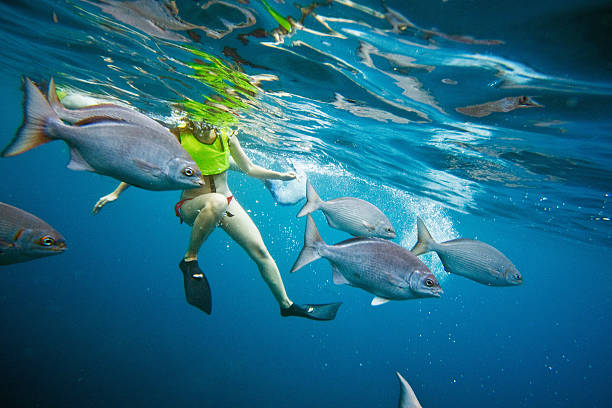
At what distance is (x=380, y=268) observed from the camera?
2789mm

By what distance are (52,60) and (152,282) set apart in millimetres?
35869

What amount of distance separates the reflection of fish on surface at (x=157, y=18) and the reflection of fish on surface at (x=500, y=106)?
21.2 feet

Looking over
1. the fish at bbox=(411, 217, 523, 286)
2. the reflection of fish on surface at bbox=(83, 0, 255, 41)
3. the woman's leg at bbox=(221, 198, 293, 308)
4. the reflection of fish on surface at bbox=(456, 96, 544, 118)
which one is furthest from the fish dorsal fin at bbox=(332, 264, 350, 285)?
the reflection of fish on surface at bbox=(456, 96, 544, 118)

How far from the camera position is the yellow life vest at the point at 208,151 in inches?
221

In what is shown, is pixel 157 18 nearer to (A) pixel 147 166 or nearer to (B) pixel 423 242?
(A) pixel 147 166

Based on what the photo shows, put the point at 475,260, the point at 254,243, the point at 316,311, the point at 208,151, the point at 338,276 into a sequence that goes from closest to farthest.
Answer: the point at 338,276 < the point at 475,260 < the point at 316,311 < the point at 254,243 < the point at 208,151

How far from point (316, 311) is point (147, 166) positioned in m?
4.47

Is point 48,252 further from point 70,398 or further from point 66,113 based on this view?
A: point 70,398

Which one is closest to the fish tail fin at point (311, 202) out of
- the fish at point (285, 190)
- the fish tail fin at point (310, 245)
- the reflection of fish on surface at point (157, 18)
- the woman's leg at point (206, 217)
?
the fish tail fin at point (310, 245)

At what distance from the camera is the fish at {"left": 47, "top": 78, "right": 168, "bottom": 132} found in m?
2.02

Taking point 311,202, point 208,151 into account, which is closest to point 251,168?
point 208,151

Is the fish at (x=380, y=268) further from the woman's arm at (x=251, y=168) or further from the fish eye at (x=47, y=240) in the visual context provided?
the woman's arm at (x=251, y=168)

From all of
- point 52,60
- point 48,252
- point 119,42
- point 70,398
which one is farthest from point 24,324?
point 48,252

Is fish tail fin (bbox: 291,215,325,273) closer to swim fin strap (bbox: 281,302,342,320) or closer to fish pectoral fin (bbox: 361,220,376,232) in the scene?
A: fish pectoral fin (bbox: 361,220,376,232)
